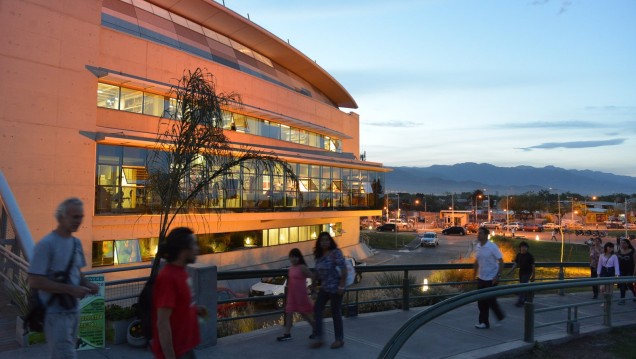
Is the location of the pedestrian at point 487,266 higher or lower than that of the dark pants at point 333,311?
higher

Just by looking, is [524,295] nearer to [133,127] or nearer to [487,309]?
[487,309]

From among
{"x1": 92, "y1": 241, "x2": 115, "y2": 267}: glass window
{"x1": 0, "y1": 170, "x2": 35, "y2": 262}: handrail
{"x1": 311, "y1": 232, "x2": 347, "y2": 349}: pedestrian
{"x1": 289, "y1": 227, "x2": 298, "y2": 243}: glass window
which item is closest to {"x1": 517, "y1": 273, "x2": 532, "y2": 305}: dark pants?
{"x1": 311, "y1": 232, "x2": 347, "y2": 349}: pedestrian

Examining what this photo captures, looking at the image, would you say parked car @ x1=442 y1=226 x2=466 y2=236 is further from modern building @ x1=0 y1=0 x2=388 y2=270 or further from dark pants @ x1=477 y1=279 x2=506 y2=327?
dark pants @ x1=477 y1=279 x2=506 y2=327

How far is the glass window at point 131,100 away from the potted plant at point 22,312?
14.8 m

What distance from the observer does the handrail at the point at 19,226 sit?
5918 millimetres

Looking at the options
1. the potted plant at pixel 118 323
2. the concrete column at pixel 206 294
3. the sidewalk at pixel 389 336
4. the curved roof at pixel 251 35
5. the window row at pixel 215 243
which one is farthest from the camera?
the curved roof at pixel 251 35

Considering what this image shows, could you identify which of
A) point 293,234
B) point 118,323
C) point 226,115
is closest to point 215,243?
point 226,115

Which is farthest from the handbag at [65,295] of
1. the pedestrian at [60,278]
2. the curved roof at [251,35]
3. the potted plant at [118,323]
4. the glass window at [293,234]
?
the curved roof at [251,35]

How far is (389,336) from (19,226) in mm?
5661

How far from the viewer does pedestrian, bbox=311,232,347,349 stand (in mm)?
6492

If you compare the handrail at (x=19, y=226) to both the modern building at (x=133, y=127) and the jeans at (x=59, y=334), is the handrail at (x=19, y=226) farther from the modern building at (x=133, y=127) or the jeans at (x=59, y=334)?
the modern building at (x=133, y=127)

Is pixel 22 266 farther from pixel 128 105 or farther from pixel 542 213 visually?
pixel 542 213

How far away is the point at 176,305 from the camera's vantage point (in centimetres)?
361

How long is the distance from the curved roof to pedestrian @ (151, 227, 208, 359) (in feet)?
87.2
